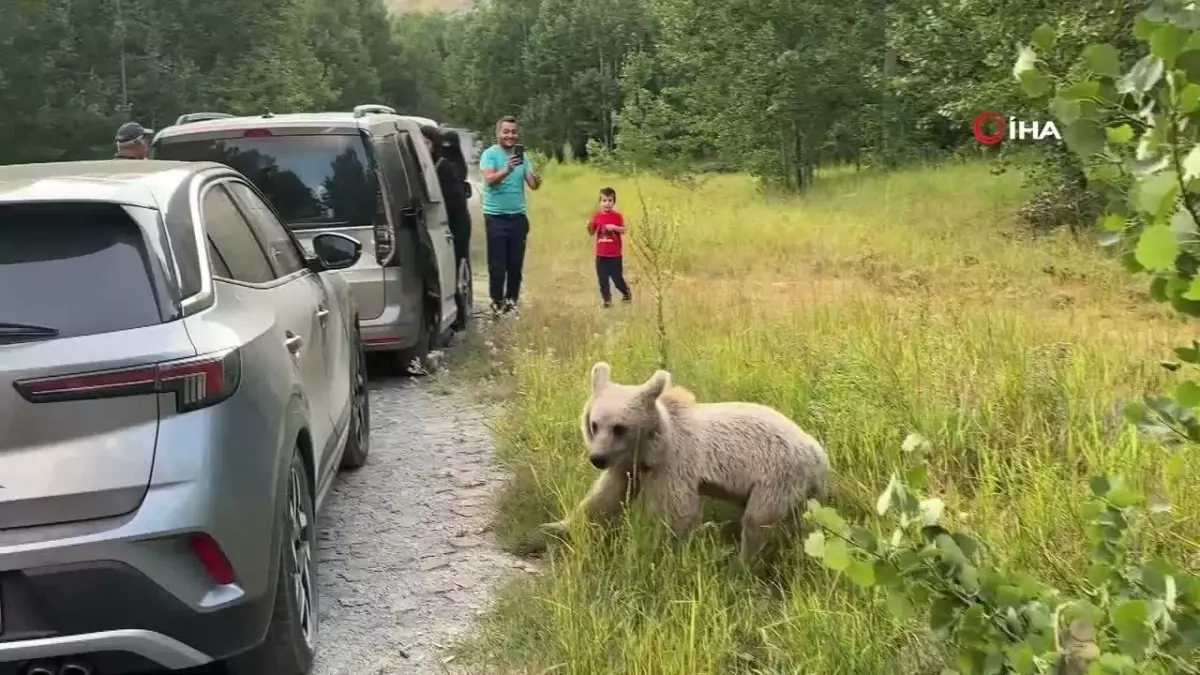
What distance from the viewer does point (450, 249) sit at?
9531 mm

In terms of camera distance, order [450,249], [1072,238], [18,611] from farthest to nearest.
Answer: [1072,238]
[450,249]
[18,611]

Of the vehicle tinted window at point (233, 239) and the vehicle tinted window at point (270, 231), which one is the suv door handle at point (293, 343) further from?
the vehicle tinted window at point (270, 231)

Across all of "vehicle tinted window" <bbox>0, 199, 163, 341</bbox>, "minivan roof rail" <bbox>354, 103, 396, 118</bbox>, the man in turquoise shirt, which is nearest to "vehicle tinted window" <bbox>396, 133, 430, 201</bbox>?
"minivan roof rail" <bbox>354, 103, 396, 118</bbox>

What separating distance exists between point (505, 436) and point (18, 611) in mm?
3256

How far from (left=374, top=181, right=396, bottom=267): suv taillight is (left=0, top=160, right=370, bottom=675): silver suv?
3771mm

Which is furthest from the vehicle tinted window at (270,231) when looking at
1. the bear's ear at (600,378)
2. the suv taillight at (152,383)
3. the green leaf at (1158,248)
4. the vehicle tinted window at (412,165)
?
the green leaf at (1158,248)

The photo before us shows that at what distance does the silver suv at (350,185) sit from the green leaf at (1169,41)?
6207mm

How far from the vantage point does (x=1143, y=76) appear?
1.50m

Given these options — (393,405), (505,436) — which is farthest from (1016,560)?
(393,405)

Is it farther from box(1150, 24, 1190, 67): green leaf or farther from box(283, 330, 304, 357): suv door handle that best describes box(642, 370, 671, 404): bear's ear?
box(1150, 24, 1190, 67): green leaf

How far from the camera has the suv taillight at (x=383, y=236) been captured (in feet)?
23.6

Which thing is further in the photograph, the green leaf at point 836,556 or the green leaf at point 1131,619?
the green leaf at point 836,556

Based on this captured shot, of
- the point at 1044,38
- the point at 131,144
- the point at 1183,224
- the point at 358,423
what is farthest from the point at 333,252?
the point at 1183,224

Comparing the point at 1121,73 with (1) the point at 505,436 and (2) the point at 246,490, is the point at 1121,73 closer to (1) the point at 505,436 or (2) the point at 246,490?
(2) the point at 246,490
